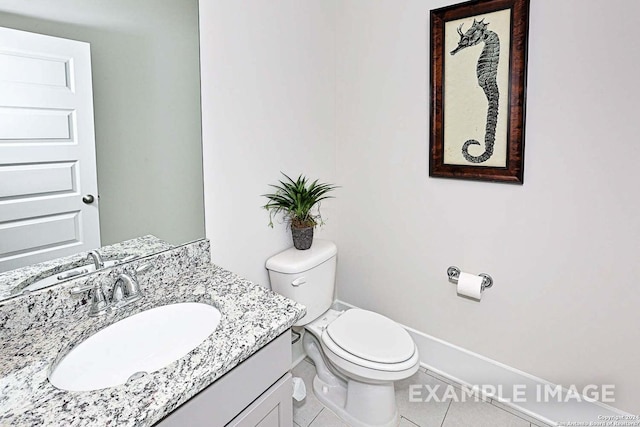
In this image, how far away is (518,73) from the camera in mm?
1533

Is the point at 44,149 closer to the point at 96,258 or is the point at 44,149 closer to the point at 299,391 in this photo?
the point at 96,258

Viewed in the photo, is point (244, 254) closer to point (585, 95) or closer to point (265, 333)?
point (265, 333)

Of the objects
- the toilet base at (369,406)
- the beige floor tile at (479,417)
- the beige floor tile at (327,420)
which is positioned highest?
the toilet base at (369,406)

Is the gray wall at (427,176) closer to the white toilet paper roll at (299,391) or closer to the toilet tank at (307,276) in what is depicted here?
the toilet tank at (307,276)

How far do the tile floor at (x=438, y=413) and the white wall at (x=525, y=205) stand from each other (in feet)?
0.81

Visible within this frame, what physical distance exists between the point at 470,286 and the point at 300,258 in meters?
0.83

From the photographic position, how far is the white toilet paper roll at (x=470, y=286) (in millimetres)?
1716

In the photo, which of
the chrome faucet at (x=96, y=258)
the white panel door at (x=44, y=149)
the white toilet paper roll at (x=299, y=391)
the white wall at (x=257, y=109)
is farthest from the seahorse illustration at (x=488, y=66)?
the chrome faucet at (x=96, y=258)

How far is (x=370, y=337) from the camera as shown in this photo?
1691mm

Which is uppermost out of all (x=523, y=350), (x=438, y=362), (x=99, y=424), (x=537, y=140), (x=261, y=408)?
(x=537, y=140)

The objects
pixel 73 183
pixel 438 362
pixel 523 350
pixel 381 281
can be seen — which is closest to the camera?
pixel 73 183

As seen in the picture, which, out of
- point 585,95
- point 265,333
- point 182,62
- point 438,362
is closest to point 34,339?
point 265,333

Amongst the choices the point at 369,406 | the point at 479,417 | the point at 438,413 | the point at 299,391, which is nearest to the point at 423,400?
the point at 438,413

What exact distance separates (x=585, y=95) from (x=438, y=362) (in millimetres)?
1474
